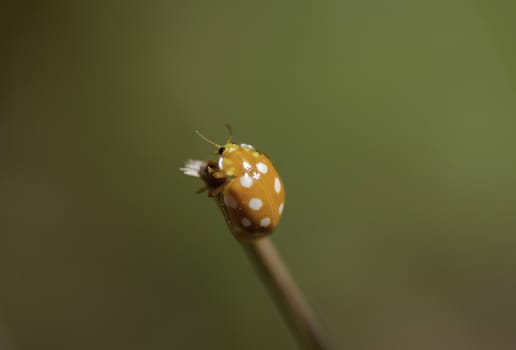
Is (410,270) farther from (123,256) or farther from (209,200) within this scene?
(123,256)

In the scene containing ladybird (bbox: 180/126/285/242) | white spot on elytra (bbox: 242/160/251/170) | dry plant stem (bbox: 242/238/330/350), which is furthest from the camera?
white spot on elytra (bbox: 242/160/251/170)

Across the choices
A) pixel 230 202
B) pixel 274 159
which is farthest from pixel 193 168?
pixel 274 159

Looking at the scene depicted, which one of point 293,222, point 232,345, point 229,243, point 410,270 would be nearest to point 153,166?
point 229,243

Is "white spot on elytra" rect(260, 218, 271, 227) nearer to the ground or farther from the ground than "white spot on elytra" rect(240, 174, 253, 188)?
nearer to the ground

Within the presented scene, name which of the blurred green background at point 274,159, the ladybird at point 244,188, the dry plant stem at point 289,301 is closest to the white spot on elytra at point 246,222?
the ladybird at point 244,188

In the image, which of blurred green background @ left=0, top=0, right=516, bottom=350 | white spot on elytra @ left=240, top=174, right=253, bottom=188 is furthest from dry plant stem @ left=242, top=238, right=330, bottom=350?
blurred green background @ left=0, top=0, right=516, bottom=350

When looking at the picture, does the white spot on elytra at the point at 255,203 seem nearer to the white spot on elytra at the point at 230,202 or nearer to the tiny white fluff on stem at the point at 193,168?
the white spot on elytra at the point at 230,202

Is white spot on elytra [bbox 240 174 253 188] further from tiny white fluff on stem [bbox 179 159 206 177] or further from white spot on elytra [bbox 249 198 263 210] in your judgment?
tiny white fluff on stem [bbox 179 159 206 177]
